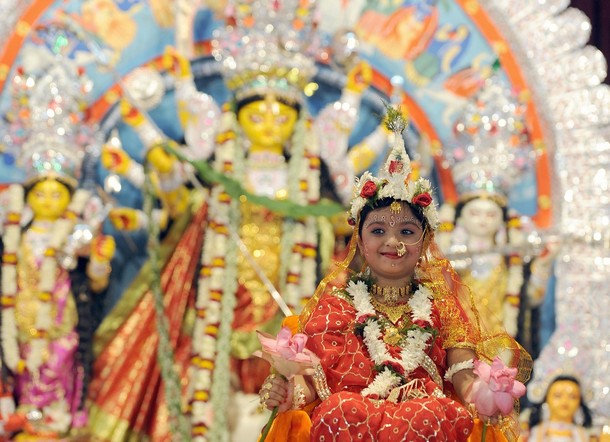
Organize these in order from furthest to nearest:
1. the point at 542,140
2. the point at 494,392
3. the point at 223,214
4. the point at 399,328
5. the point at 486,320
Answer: the point at 542,140, the point at 223,214, the point at 486,320, the point at 399,328, the point at 494,392

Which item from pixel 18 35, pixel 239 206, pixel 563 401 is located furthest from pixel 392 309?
pixel 18 35

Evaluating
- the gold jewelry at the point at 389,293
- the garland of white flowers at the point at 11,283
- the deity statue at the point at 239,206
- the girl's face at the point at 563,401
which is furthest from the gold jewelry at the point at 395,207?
the garland of white flowers at the point at 11,283

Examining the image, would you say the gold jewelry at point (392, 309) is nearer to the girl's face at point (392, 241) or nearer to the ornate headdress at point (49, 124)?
the girl's face at point (392, 241)

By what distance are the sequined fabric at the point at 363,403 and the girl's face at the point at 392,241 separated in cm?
13

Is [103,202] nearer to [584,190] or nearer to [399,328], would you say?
[584,190]

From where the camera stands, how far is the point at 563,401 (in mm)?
4734

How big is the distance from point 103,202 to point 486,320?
2499 millimetres

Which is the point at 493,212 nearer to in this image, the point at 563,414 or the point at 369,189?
the point at 563,414

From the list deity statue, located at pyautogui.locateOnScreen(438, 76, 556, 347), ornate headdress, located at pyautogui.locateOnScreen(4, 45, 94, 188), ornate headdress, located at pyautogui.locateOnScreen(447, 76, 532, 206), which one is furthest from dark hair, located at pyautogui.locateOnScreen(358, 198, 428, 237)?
ornate headdress, located at pyautogui.locateOnScreen(4, 45, 94, 188)

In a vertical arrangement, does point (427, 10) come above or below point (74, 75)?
above

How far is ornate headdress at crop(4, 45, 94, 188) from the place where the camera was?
16.5 feet

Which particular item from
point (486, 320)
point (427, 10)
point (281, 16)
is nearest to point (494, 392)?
point (486, 320)

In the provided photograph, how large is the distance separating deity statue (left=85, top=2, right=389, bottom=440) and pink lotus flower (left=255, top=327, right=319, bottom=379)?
2.25 meters

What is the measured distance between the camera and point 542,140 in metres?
5.34
